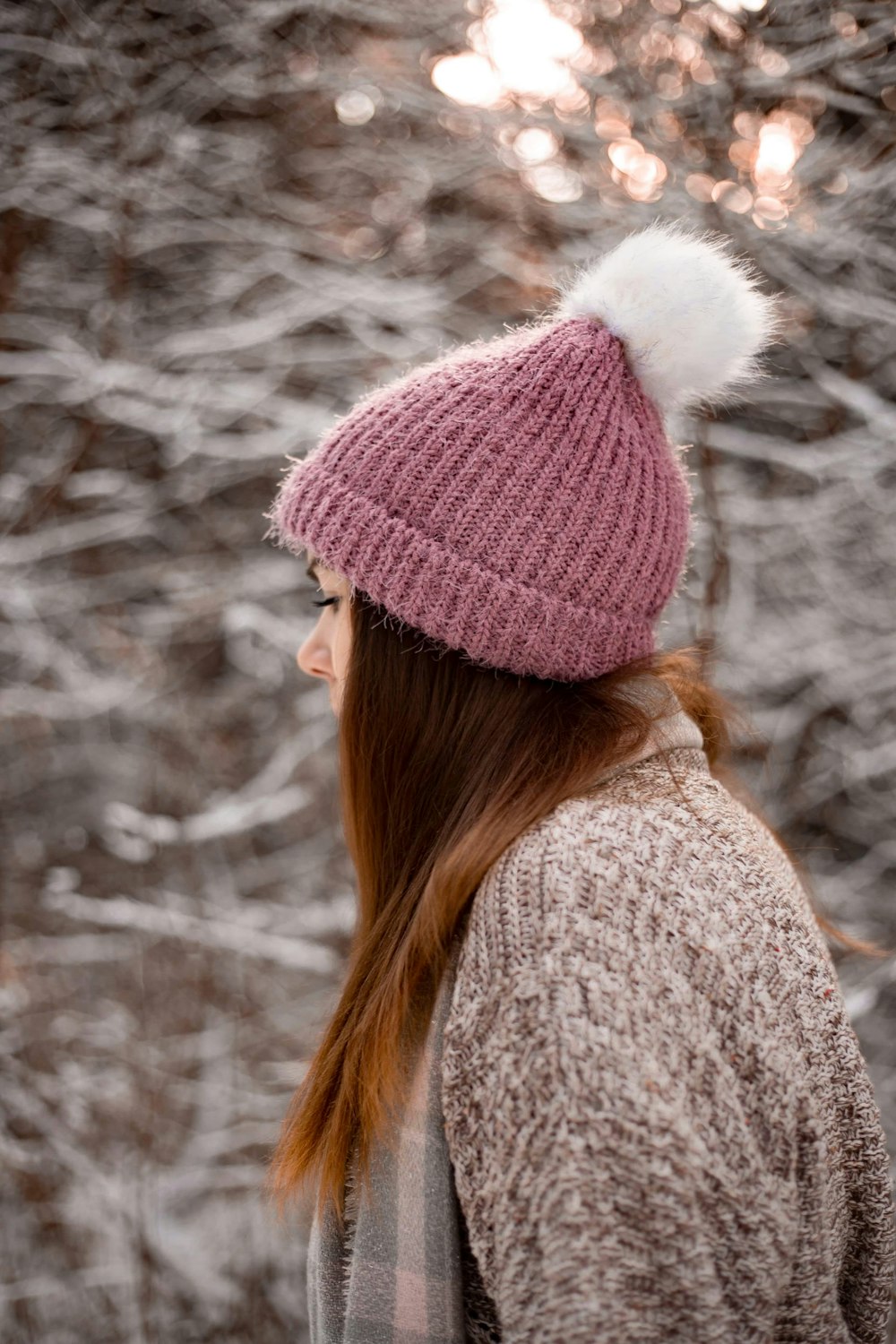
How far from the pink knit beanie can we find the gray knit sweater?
0.25m

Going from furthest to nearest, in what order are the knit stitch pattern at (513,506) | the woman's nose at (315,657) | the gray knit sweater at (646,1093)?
the woman's nose at (315,657) → the knit stitch pattern at (513,506) → the gray knit sweater at (646,1093)

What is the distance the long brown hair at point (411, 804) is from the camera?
0.96 m

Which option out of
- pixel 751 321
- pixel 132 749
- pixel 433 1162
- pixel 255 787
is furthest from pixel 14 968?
pixel 751 321

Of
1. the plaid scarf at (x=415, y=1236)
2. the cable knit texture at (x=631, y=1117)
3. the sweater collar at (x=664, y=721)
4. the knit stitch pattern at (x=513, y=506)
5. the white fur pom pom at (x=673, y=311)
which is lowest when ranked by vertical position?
the plaid scarf at (x=415, y=1236)

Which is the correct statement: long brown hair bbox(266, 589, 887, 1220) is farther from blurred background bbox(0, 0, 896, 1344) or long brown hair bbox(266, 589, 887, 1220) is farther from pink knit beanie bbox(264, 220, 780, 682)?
blurred background bbox(0, 0, 896, 1344)

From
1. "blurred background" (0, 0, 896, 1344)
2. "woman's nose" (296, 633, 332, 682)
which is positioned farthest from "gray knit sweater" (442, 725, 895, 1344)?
"blurred background" (0, 0, 896, 1344)

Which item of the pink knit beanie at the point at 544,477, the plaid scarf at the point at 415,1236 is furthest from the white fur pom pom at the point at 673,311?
the plaid scarf at the point at 415,1236

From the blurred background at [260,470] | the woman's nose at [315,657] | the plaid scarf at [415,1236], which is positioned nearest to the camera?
the plaid scarf at [415,1236]

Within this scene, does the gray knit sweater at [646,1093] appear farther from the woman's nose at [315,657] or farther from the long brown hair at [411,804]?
the woman's nose at [315,657]

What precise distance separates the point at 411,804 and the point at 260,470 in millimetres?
1859

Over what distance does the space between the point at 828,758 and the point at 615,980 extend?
183cm

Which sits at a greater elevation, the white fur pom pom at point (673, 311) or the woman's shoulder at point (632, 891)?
the white fur pom pom at point (673, 311)

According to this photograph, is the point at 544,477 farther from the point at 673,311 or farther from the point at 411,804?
the point at 411,804

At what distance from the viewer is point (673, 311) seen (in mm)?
1074
